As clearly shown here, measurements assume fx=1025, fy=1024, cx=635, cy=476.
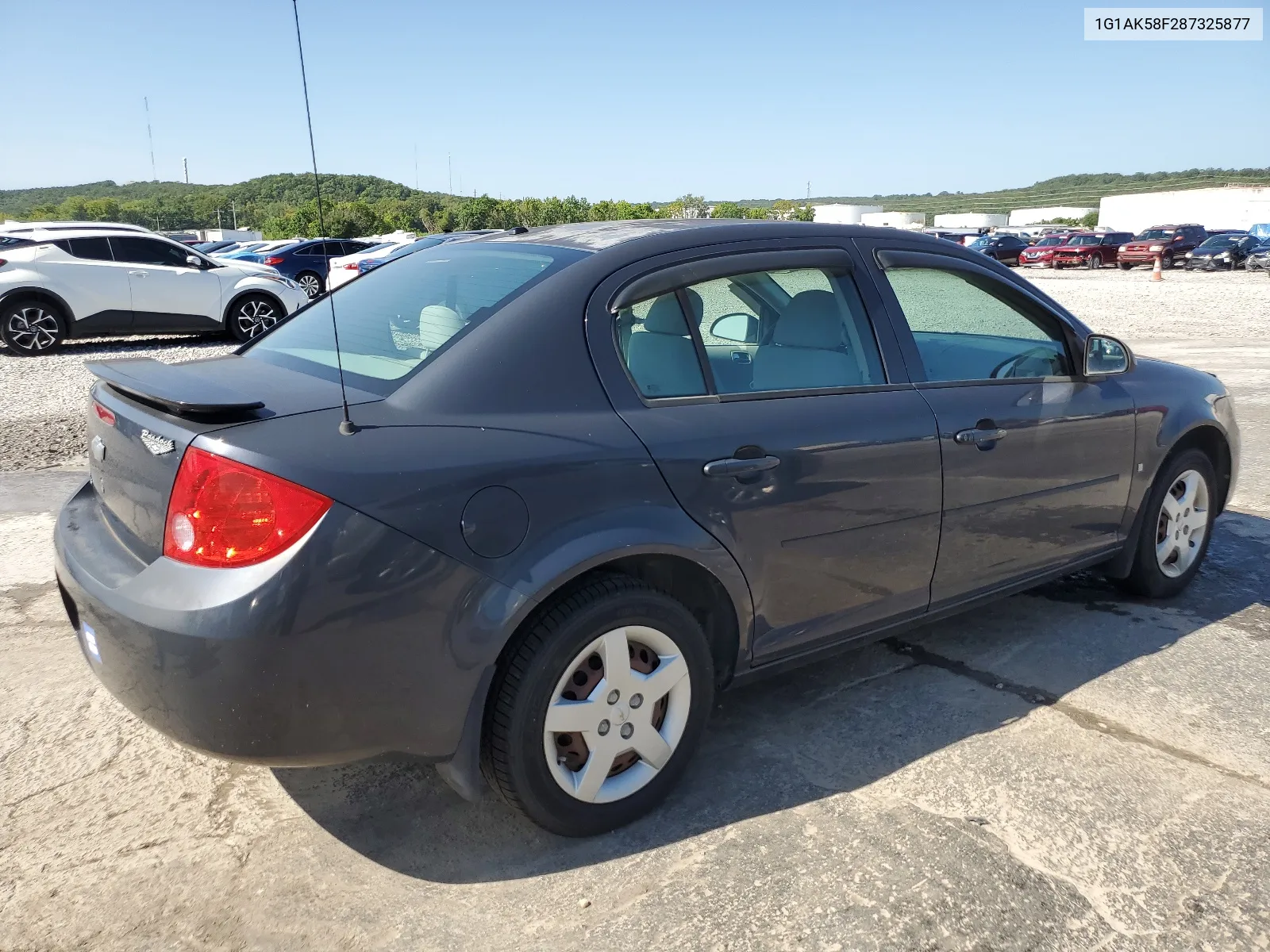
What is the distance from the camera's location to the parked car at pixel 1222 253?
3506 centimetres

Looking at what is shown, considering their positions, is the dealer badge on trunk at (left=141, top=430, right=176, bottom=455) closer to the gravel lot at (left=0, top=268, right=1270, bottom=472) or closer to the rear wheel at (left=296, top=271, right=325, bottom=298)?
the gravel lot at (left=0, top=268, right=1270, bottom=472)

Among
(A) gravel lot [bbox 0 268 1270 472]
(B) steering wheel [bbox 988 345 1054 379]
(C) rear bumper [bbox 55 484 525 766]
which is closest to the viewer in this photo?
(C) rear bumper [bbox 55 484 525 766]

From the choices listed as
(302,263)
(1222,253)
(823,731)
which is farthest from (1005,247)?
(823,731)

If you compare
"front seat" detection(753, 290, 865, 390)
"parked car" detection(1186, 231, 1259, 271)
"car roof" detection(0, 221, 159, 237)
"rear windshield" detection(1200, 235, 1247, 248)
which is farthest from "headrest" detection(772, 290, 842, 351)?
"rear windshield" detection(1200, 235, 1247, 248)

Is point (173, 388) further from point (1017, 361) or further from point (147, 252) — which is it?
point (147, 252)

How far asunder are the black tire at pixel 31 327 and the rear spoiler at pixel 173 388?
10.7m

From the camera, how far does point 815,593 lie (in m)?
3.13

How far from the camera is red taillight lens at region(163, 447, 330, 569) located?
7.43ft

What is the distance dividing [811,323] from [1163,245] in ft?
131

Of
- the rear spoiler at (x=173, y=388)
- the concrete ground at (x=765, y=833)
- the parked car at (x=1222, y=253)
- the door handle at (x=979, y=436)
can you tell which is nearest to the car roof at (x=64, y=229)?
the concrete ground at (x=765, y=833)

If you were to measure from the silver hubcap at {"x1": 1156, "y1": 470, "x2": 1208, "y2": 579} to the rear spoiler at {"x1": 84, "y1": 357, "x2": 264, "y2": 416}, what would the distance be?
3.71 meters

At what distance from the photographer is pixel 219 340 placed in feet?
46.3

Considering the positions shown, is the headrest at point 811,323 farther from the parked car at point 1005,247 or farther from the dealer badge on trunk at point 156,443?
the parked car at point 1005,247

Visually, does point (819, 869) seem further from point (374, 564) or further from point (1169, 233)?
point (1169, 233)
